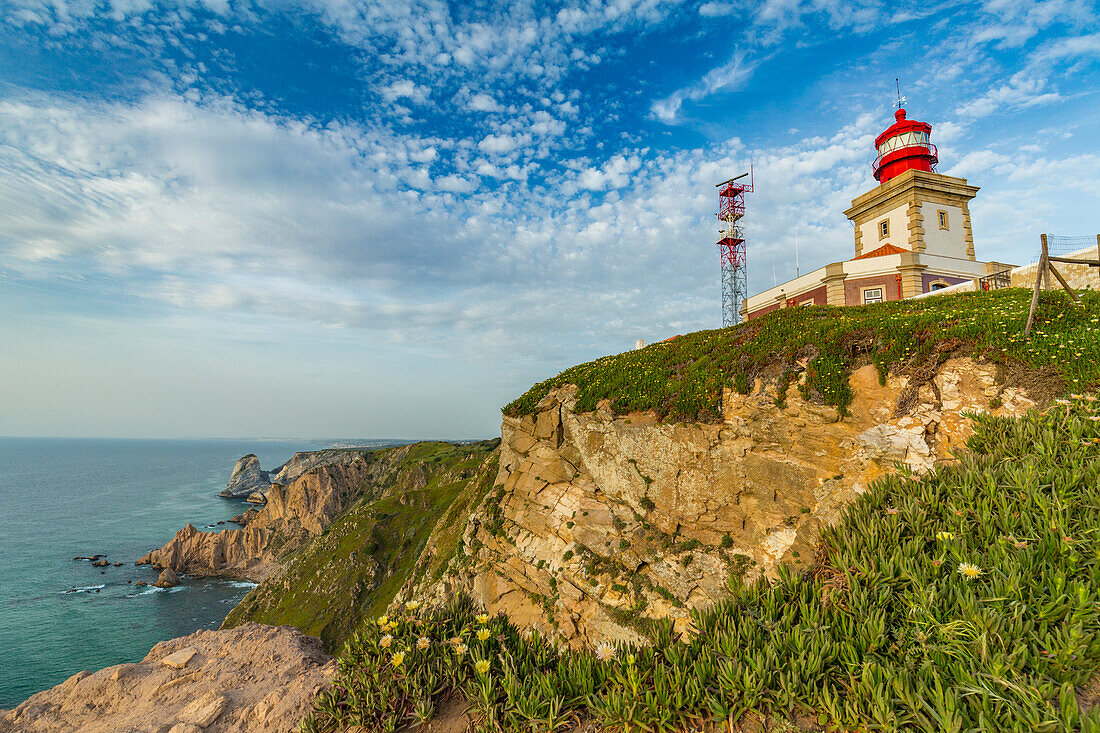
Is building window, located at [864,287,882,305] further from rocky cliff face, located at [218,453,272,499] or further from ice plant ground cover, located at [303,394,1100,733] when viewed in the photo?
rocky cliff face, located at [218,453,272,499]

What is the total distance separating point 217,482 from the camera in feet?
522

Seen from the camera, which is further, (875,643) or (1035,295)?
(1035,295)

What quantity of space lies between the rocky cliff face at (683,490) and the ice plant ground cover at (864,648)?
403 cm

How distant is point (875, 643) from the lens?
4293 mm

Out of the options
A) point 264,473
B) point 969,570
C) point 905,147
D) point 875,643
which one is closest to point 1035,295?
point 969,570

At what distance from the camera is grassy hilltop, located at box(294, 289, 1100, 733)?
3633 millimetres

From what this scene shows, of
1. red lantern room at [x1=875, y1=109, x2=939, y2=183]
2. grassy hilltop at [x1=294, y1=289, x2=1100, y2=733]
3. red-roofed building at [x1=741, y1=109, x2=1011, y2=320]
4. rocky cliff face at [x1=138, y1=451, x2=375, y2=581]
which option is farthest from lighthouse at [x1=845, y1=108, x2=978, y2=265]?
rocky cliff face at [x1=138, y1=451, x2=375, y2=581]

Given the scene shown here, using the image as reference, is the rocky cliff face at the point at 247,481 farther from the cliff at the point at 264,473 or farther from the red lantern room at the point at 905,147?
the red lantern room at the point at 905,147

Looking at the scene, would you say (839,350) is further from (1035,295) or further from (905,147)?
(905,147)

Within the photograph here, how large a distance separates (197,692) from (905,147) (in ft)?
159

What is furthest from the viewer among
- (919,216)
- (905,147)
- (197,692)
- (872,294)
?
(905,147)

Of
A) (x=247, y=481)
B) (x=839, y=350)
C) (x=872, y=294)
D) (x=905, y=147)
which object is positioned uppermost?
(x=905, y=147)

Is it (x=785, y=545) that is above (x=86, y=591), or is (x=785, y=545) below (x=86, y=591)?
above

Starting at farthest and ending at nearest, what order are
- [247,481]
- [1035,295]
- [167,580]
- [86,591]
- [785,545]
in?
[247,481], [167,580], [86,591], [785,545], [1035,295]
